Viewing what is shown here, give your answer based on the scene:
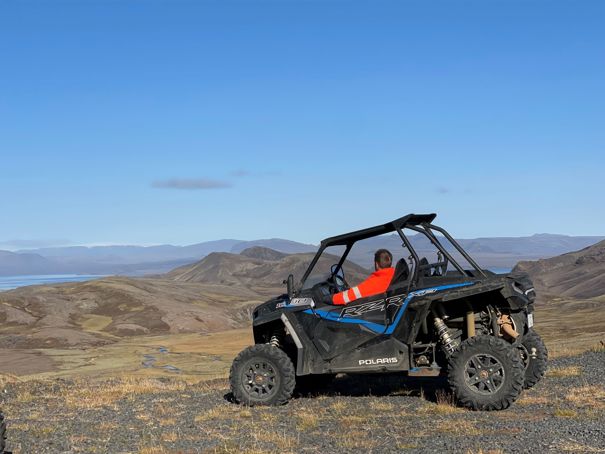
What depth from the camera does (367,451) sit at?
8094mm

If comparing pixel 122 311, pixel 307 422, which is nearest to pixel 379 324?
pixel 307 422

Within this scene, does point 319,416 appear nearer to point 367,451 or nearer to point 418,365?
point 418,365

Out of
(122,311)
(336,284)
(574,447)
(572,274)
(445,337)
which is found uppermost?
(336,284)

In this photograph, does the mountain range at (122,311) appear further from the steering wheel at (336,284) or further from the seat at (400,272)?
the seat at (400,272)

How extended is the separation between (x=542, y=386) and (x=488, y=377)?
95.3 inches

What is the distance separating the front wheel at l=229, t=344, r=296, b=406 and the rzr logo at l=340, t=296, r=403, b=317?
4.24 feet

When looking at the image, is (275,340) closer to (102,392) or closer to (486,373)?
(486,373)

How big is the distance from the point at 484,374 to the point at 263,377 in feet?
11.9

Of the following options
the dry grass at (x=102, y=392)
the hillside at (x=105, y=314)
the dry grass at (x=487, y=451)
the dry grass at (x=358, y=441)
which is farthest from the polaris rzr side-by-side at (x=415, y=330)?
the hillside at (x=105, y=314)

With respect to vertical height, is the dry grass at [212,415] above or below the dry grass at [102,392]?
above

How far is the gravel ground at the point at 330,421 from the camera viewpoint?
8.41 metres

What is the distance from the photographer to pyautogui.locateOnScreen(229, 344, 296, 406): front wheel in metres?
11.5

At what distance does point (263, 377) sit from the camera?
11.7 metres

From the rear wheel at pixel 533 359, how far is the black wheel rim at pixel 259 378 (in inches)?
163
